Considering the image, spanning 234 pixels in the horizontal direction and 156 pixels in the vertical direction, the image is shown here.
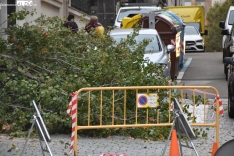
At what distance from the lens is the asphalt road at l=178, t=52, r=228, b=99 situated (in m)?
18.8

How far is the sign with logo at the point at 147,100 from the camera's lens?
9.74 m

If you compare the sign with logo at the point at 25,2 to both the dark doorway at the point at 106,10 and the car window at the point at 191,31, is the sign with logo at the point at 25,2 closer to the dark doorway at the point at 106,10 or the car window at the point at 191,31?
the car window at the point at 191,31

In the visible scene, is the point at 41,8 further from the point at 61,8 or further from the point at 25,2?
the point at 61,8

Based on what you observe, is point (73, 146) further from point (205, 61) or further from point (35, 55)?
point (205, 61)

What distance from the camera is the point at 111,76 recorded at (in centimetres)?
1190

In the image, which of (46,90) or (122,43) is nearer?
(46,90)

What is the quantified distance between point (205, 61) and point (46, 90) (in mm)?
16368

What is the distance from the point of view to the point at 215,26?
66.6 m

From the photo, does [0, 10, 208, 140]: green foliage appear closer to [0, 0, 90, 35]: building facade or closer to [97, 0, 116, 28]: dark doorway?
[0, 0, 90, 35]: building facade

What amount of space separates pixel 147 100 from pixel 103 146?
4.11 ft

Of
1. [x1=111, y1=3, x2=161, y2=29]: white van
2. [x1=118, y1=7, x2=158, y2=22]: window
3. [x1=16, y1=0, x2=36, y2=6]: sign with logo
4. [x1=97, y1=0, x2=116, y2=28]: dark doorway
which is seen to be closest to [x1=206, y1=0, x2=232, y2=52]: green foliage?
[x1=97, y1=0, x2=116, y2=28]: dark doorway

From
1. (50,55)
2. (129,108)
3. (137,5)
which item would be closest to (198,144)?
(129,108)

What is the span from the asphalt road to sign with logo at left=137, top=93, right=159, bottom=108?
265 inches

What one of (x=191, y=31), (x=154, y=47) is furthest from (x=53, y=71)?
(x=191, y=31)
